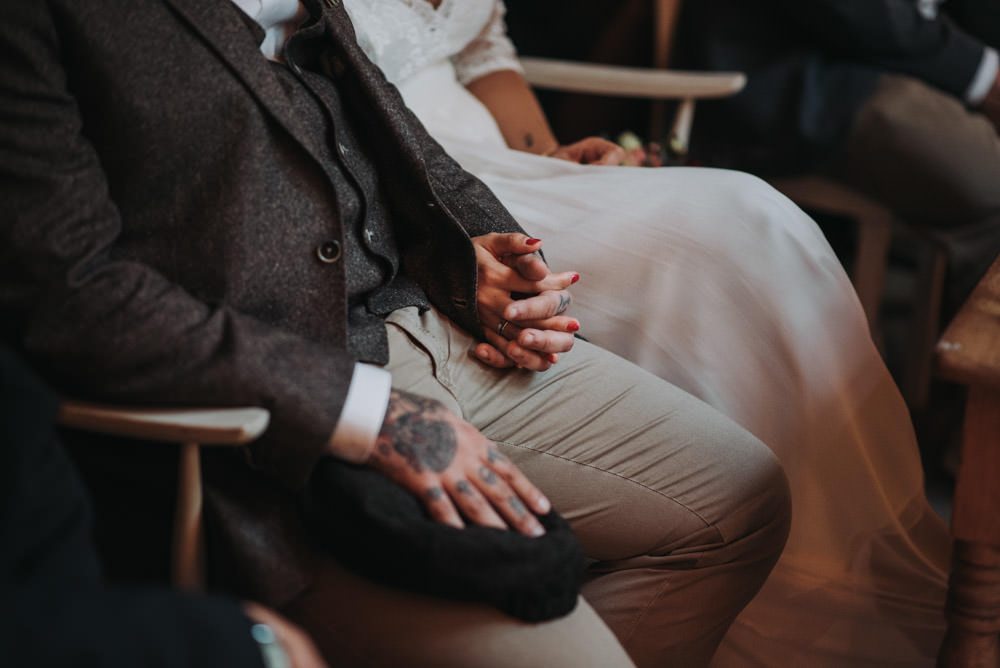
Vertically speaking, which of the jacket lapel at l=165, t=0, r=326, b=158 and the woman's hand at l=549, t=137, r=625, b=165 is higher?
the jacket lapel at l=165, t=0, r=326, b=158

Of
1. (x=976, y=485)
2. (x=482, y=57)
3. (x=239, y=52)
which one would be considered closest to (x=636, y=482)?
(x=976, y=485)

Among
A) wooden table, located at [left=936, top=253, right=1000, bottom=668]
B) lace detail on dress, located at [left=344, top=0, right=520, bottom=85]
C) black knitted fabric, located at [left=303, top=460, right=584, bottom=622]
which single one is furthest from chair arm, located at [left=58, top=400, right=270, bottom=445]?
lace detail on dress, located at [left=344, top=0, right=520, bottom=85]

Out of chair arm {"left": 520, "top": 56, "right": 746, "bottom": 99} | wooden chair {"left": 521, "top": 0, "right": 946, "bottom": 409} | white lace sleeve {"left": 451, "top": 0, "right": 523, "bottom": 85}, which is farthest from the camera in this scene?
wooden chair {"left": 521, "top": 0, "right": 946, "bottom": 409}

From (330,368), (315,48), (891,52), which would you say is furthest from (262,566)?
(891,52)

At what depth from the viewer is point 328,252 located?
94 cm

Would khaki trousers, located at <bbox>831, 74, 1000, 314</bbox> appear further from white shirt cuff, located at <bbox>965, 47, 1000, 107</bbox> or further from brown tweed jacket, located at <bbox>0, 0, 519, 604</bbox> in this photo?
brown tweed jacket, located at <bbox>0, 0, 519, 604</bbox>

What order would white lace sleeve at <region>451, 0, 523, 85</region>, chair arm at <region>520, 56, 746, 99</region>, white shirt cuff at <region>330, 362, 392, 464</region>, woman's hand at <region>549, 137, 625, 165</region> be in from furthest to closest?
chair arm at <region>520, 56, 746, 99</region>
white lace sleeve at <region>451, 0, 523, 85</region>
woman's hand at <region>549, 137, 625, 165</region>
white shirt cuff at <region>330, 362, 392, 464</region>

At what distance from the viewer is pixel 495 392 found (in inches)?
43.3

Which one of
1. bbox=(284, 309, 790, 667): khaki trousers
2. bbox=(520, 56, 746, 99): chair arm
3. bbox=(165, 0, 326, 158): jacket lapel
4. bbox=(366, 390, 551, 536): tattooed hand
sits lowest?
bbox=(284, 309, 790, 667): khaki trousers

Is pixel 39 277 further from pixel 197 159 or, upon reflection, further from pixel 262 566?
pixel 262 566

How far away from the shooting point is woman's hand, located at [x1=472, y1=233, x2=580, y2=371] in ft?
3.51

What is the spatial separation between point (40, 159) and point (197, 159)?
145mm

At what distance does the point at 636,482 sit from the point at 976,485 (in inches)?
14.5

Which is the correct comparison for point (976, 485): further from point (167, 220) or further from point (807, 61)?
point (807, 61)
